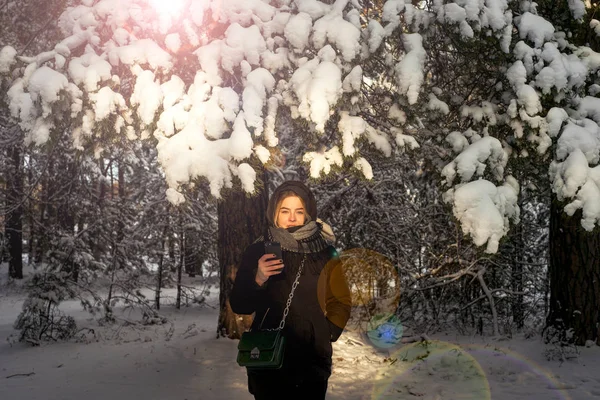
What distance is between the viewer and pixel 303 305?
2.85 meters

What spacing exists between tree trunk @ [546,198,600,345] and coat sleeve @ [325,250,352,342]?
4.57 meters

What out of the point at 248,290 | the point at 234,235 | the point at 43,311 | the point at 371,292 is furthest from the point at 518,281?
the point at 43,311

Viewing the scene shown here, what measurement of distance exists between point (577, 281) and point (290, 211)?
5218mm

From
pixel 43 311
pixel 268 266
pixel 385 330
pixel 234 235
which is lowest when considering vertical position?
pixel 385 330

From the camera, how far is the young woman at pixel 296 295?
275cm

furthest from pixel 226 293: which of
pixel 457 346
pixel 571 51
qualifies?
pixel 571 51

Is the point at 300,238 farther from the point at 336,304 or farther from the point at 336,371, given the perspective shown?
the point at 336,371

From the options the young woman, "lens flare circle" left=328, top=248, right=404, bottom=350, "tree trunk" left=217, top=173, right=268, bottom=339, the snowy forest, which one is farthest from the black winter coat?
"lens flare circle" left=328, top=248, right=404, bottom=350

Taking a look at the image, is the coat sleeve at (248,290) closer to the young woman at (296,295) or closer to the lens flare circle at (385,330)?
the young woman at (296,295)

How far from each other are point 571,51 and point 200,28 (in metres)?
4.54

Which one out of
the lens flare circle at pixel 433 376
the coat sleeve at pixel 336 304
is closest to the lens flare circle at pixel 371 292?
the lens flare circle at pixel 433 376

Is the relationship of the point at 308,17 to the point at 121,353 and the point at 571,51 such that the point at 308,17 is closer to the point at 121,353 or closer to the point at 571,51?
the point at 571,51

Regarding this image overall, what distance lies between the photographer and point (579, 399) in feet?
15.9

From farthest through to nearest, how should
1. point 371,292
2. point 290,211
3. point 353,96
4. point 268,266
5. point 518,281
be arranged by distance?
point 518,281 < point 371,292 < point 353,96 < point 290,211 < point 268,266
